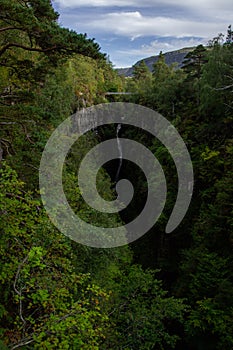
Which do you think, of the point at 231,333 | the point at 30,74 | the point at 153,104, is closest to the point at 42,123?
the point at 30,74

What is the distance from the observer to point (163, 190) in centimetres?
2478

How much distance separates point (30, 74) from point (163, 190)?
672 inches

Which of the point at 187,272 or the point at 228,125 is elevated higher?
the point at 228,125

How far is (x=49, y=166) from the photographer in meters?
10.5

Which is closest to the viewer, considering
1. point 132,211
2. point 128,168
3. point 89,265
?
point 89,265

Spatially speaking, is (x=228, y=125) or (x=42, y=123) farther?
(x=228, y=125)

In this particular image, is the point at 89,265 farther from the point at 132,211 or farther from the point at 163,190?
the point at 132,211

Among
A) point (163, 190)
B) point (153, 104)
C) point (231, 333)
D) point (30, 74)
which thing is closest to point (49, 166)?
point (30, 74)

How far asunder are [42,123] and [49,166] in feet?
4.79

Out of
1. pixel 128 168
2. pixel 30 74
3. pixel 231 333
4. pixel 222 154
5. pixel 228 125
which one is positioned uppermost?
pixel 30 74

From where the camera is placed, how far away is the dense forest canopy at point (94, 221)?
5.95 m

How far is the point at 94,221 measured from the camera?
12336mm

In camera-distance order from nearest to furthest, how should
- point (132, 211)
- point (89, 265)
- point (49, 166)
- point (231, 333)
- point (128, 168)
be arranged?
1. point (49, 166)
2. point (89, 265)
3. point (231, 333)
4. point (132, 211)
5. point (128, 168)

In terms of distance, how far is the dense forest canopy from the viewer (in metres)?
5.95
